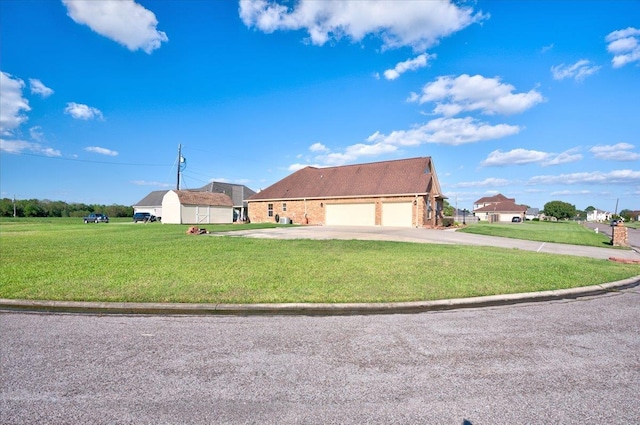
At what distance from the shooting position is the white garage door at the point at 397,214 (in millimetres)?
28844

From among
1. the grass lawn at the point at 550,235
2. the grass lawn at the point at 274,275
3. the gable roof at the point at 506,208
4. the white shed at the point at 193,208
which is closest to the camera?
the grass lawn at the point at 274,275

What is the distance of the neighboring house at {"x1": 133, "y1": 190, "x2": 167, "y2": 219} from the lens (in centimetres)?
5647

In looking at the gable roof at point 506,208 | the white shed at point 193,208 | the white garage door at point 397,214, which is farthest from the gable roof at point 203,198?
the gable roof at point 506,208

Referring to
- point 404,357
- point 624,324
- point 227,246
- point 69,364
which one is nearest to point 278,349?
point 404,357

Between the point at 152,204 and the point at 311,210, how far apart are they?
3658 centimetres

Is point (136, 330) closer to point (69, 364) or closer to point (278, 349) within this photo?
point (69, 364)

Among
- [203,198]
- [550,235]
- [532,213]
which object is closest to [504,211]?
[532,213]

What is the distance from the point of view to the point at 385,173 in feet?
108

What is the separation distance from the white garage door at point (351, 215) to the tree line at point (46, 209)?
185 feet

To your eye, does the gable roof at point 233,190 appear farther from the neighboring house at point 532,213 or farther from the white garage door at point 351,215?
the neighboring house at point 532,213

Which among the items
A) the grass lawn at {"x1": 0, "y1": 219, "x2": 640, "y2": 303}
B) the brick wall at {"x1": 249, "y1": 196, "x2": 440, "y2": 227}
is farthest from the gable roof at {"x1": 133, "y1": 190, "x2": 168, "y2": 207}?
the grass lawn at {"x1": 0, "y1": 219, "x2": 640, "y2": 303}

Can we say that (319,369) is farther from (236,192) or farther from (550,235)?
(236,192)

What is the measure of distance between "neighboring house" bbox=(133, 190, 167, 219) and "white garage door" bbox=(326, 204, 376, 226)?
36519 millimetres

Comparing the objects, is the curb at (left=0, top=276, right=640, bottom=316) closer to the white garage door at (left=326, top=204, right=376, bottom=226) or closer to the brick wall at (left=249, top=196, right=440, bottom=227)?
the brick wall at (left=249, top=196, right=440, bottom=227)
